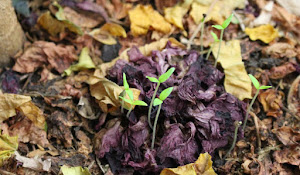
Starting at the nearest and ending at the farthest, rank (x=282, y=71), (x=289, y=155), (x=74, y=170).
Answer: (x=74, y=170), (x=289, y=155), (x=282, y=71)

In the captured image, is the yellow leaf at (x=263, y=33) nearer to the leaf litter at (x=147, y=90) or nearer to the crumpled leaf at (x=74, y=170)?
the leaf litter at (x=147, y=90)

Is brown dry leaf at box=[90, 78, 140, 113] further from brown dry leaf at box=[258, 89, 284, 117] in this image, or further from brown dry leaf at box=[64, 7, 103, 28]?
brown dry leaf at box=[258, 89, 284, 117]

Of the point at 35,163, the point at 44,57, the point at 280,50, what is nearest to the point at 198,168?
the point at 35,163

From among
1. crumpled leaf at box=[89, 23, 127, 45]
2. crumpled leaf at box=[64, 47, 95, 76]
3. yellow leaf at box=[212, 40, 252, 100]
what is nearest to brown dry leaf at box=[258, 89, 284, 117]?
yellow leaf at box=[212, 40, 252, 100]

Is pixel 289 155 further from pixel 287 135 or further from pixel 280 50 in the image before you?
pixel 280 50

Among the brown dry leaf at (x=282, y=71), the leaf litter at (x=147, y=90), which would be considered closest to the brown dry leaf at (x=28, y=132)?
the leaf litter at (x=147, y=90)

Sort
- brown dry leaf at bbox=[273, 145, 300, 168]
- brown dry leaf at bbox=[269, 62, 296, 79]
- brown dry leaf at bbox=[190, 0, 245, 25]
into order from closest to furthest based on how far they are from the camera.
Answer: brown dry leaf at bbox=[273, 145, 300, 168], brown dry leaf at bbox=[269, 62, 296, 79], brown dry leaf at bbox=[190, 0, 245, 25]
